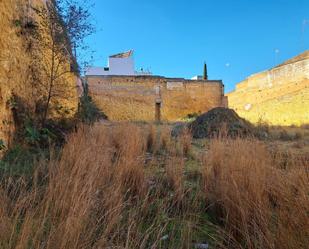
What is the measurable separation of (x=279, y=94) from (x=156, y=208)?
21791mm

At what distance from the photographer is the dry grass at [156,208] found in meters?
1.43

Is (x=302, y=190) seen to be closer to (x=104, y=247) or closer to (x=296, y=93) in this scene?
(x=104, y=247)

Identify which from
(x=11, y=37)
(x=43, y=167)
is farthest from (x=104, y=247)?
(x=11, y=37)

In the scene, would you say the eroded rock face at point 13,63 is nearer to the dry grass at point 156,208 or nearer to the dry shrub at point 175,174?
the dry grass at point 156,208

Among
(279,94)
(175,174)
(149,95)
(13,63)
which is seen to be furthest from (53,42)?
(279,94)

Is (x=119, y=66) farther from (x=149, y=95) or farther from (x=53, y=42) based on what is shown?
(x=53, y=42)

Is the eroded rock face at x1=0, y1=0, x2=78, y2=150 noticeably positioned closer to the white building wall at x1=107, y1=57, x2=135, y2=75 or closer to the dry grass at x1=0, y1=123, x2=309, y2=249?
the dry grass at x1=0, y1=123, x2=309, y2=249

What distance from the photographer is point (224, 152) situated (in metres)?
3.37

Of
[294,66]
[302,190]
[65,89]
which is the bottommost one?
[302,190]

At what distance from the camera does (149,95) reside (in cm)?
2081

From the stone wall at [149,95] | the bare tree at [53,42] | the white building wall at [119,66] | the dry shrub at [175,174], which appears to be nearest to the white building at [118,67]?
the white building wall at [119,66]

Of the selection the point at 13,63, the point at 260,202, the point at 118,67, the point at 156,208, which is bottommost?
the point at 156,208

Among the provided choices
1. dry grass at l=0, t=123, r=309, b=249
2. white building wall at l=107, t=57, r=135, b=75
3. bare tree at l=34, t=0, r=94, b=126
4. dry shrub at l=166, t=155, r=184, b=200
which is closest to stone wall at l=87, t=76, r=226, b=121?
white building wall at l=107, t=57, r=135, b=75

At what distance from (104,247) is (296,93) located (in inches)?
825
